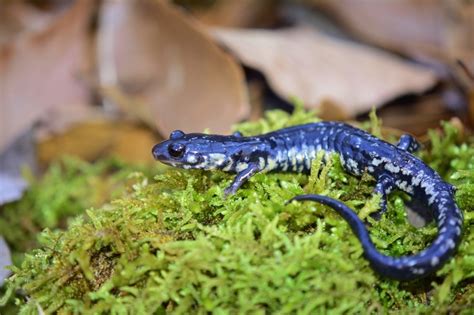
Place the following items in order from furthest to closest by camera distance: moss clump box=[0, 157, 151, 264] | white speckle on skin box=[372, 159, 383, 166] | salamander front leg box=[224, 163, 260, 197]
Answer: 1. moss clump box=[0, 157, 151, 264]
2. white speckle on skin box=[372, 159, 383, 166]
3. salamander front leg box=[224, 163, 260, 197]

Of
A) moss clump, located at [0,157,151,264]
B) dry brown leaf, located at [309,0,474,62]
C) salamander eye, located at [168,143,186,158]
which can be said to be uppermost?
dry brown leaf, located at [309,0,474,62]

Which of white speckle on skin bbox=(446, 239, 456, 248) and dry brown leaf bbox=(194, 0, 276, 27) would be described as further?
dry brown leaf bbox=(194, 0, 276, 27)

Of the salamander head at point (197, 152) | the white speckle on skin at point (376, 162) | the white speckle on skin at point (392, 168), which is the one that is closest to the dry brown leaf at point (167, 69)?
the salamander head at point (197, 152)

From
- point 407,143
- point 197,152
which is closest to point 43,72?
point 197,152

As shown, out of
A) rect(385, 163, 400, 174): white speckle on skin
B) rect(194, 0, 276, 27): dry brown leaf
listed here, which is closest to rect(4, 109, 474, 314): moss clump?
rect(385, 163, 400, 174): white speckle on skin

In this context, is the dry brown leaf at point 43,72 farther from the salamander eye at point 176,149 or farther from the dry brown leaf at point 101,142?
the salamander eye at point 176,149

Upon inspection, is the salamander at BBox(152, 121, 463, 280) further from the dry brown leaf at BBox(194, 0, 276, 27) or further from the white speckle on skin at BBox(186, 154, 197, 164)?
the dry brown leaf at BBox(194, 0, 276, 27)

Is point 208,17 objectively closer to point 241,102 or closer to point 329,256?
point 241,102
